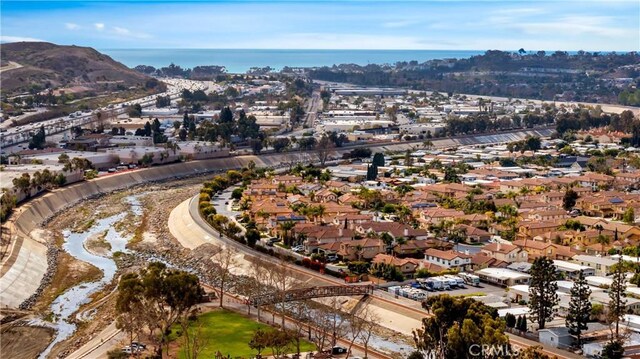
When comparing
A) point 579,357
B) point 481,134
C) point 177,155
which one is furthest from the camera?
point 481,134

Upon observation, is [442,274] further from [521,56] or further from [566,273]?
[521,56]

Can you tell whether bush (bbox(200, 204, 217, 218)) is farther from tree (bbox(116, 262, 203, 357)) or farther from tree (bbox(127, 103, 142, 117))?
tree (bbox(127, 103, 142, 117))

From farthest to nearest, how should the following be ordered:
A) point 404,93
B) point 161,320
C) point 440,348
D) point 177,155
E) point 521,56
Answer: point 521,56
point 404,93
point 177,155
point 161,320
point 440,348

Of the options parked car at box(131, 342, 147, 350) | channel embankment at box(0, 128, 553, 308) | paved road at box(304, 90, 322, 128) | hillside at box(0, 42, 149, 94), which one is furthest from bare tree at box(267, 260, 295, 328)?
hillside at box(0, 42, 149, 94)

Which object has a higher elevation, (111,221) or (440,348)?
(440,348)

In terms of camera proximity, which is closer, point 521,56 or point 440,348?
point 440,348

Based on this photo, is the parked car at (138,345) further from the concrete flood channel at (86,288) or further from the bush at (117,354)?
the concrete flood channel at (86,288)

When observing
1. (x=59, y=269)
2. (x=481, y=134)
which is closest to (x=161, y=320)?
(x=59, y=269)
